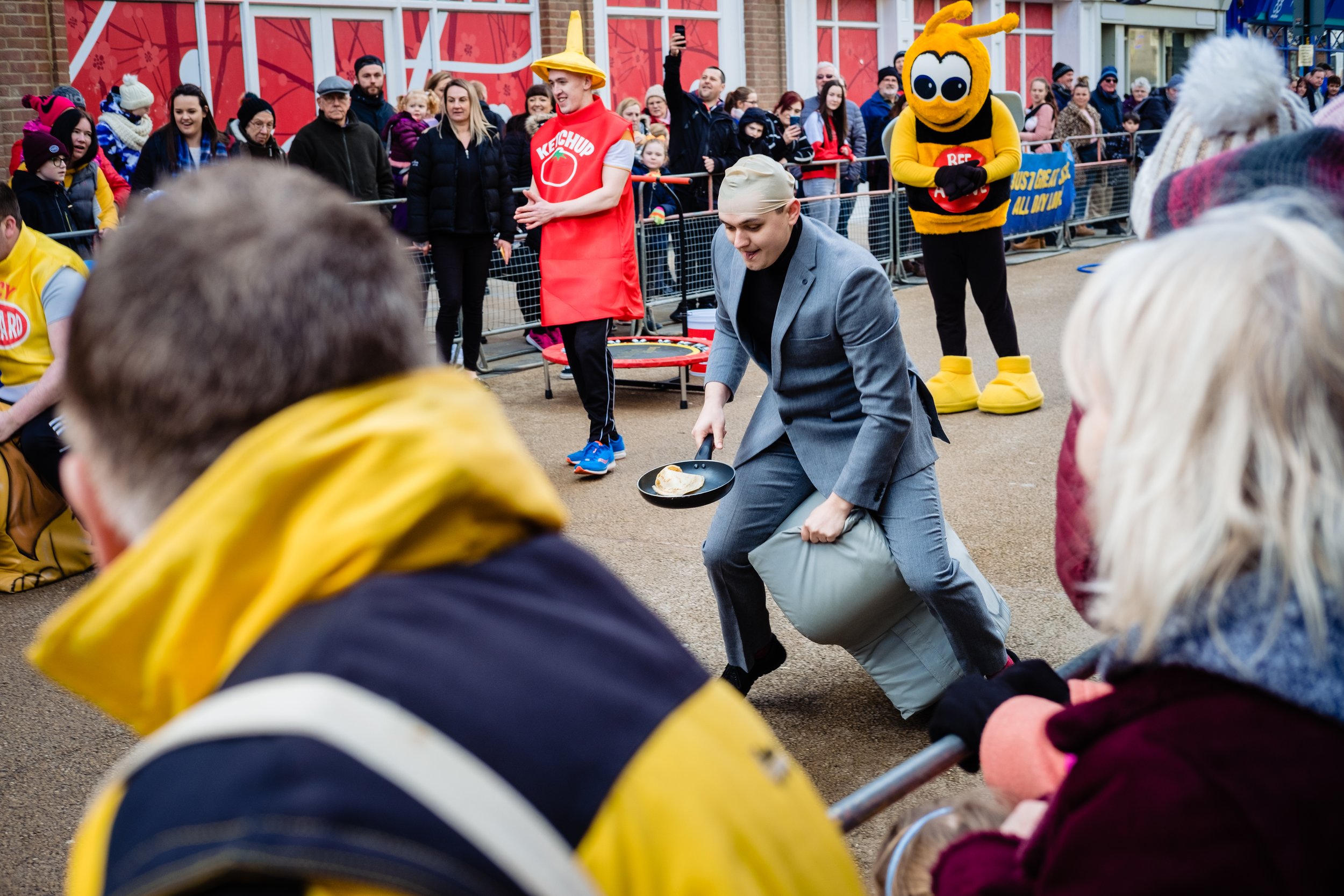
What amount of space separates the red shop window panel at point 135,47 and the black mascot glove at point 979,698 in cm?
1152

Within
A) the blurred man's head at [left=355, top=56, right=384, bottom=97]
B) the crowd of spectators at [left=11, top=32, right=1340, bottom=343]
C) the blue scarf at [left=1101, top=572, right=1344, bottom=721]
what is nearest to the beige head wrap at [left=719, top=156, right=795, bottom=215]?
the blue scarf at [left=1101, top=572, right=1344, bottom=721]

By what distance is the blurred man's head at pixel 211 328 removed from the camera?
1.01m

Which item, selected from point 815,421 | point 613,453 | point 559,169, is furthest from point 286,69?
point 815,421

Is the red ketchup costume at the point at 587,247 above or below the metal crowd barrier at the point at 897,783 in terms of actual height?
above

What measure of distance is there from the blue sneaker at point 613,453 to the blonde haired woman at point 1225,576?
511cm

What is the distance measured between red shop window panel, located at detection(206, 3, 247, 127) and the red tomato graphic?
6.99 meters

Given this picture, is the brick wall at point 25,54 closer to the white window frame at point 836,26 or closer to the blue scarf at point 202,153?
the blue scarf at point 202,153

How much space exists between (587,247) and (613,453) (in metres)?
1.06

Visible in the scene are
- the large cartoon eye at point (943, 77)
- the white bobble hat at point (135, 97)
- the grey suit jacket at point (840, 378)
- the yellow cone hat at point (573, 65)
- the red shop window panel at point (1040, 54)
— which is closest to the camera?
the grey suit jacket at point (840, 378)

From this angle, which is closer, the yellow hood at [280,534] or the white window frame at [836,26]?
the yellow hood at [280,534]

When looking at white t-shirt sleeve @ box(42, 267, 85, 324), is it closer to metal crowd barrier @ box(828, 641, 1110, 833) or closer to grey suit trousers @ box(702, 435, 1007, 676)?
grey suit trousers @ box(702, 435, 1007, 676)

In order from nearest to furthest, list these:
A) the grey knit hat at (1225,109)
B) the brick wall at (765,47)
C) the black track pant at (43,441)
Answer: the grey knit hat at (1225,109)
the black track pant at (43,441)
the brick wall at (765,47)

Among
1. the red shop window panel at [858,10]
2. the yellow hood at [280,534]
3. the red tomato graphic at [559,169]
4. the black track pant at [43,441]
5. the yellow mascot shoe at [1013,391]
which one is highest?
the red shop window panel at [858,10]

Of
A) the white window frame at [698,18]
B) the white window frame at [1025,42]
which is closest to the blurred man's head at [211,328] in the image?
the white window frame at [698,18]
